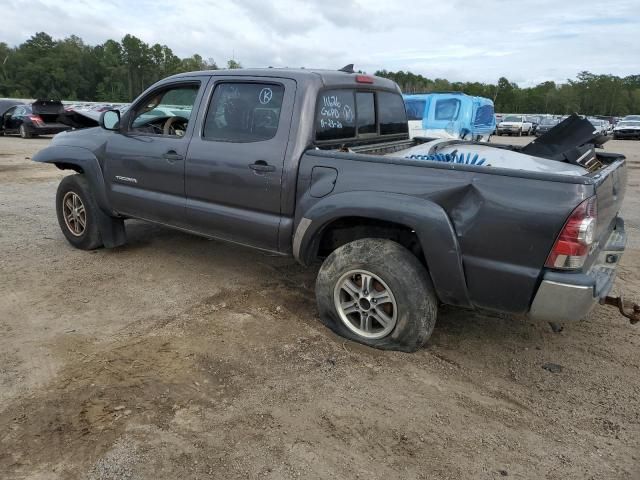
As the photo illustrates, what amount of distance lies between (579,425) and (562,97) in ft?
342

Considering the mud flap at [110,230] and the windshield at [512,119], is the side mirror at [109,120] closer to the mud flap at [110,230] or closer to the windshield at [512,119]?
the mud flap at [110,230]

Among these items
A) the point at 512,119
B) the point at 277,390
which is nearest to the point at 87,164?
the point at 277,390

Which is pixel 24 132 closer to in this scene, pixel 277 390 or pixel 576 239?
pixel 277 390

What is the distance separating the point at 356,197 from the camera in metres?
3.32

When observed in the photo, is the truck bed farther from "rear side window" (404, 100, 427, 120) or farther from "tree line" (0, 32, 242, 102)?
"tree line" (0, 32, 242, 102)

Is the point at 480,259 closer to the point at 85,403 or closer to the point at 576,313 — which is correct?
the point at 576,313

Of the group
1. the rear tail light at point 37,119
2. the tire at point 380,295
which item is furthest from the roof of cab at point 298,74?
the rear tail light at point 37,119

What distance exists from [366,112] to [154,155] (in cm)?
190

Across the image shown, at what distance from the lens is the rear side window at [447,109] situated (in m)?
14.5

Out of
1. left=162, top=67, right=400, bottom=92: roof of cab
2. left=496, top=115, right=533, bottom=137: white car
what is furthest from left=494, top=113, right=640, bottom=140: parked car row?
left=162, top=67, right=400, bottom=92: roof of cab

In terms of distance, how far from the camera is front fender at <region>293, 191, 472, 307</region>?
10.0 ft

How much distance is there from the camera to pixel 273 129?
12.5ft

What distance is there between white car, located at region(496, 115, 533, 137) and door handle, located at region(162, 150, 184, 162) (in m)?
33.8

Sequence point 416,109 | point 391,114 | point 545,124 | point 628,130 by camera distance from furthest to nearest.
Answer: point 545,124
point 628,130
point 416,109
point 391,114
